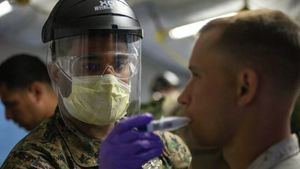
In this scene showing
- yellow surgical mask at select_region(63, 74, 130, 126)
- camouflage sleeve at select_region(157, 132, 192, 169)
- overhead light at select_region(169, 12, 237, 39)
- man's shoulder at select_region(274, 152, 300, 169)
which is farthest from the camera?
overhead light at select_region(169, 12, 237, 39)

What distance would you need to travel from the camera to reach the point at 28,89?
2.53 meters

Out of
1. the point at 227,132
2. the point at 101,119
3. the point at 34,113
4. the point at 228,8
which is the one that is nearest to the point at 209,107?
the point at 227,132

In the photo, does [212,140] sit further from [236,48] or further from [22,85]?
[22,85]

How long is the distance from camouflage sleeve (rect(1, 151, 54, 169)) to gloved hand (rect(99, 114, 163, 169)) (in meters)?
0.22

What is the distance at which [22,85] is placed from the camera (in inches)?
100

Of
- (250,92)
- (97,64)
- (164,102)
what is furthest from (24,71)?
(250,92)

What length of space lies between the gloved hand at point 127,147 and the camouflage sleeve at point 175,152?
1.08 feet

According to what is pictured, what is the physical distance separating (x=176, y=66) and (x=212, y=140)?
6188 millimetres

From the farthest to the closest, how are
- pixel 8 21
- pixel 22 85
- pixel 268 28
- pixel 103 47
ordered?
1. pixel 8 21
2. pixel 22 85
3. pixel 103 47
4. pixel 268 28

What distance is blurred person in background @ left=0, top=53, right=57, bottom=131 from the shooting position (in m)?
2.52

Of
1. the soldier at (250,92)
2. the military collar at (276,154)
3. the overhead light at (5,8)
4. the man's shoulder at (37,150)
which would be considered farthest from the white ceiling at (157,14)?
the military collar at (276,154)

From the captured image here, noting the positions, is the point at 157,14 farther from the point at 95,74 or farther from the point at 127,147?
the point at 127,147

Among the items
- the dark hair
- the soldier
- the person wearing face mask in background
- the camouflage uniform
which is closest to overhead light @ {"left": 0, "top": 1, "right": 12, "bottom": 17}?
the dark hair

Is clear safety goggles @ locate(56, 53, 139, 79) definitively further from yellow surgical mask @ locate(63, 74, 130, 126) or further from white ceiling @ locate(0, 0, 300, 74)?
white ceiling @ locate(0, 0, 300, 74)
